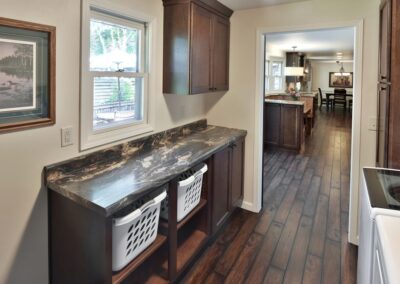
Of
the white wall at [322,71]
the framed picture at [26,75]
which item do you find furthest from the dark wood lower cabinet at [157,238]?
the white wall at [322,71]

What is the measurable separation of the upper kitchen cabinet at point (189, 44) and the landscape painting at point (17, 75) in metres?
1.20

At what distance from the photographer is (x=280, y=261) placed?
95.1 inches

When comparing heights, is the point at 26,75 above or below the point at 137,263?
above

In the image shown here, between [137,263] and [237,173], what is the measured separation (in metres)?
Result: 1.66

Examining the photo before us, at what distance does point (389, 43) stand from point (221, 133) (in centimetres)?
167

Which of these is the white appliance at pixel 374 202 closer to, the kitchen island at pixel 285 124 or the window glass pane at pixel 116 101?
the window glass pane at pixel 116 101

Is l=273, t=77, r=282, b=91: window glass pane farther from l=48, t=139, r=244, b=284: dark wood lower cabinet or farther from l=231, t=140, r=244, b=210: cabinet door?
l=48, t=139, r=244, b=284: dark wood lower cabinet

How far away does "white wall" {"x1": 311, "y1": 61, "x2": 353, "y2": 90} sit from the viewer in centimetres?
1511

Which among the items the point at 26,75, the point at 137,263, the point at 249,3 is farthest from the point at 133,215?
the point at 249,3

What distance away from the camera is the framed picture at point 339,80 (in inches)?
592

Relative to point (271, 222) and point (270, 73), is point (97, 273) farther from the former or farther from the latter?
point (270, 73)

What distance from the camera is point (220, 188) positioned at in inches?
105

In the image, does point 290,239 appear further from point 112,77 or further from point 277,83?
point 277,83

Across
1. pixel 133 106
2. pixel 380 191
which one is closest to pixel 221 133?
pixel 133 106
